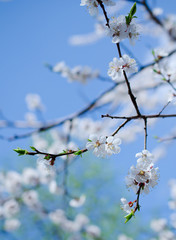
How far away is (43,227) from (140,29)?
9.44 m

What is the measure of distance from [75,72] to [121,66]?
3226mm

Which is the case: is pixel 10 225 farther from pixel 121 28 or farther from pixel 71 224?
pixel 121 28

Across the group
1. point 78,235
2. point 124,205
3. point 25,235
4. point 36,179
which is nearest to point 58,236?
point 25,235

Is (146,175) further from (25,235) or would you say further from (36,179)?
(25,235)

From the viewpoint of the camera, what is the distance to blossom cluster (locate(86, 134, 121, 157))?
1.09m

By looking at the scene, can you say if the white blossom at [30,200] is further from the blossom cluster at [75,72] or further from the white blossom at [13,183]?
the blossom cluster at [75,72]

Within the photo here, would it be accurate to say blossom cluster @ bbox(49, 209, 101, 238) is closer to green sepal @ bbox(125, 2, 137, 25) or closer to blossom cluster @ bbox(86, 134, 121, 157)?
blossom cluster @ bbox(86, 134, 121, 157)

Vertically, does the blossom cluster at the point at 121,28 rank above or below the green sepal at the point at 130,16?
below

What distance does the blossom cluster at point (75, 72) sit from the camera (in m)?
4.09

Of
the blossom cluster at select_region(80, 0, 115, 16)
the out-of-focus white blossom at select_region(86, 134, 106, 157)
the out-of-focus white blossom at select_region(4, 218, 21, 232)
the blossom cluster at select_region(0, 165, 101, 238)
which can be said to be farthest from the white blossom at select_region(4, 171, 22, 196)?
the blossom cluster at select_region(80, 0, 115, 16)

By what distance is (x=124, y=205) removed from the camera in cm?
110

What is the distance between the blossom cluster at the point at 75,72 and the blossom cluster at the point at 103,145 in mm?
3086

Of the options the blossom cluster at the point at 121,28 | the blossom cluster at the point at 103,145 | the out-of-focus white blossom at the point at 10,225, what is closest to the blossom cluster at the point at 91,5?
the blossom cluster at the point at 121,28

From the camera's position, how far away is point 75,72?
14.0 feet
